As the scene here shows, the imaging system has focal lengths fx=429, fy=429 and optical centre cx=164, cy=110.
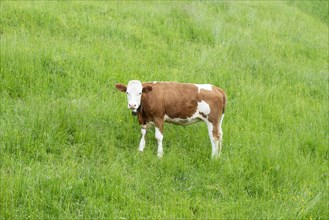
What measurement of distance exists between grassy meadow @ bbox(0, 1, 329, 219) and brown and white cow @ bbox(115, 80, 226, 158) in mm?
405

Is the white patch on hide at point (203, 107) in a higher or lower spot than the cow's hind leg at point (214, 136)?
higher

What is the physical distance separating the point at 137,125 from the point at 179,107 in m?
1.10

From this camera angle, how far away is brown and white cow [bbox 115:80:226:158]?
6.91 m

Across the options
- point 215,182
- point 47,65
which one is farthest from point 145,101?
point 47,65

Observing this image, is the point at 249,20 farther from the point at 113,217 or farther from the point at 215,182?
the point at 113,217

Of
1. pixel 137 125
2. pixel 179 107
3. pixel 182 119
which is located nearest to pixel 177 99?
pixel 179 107

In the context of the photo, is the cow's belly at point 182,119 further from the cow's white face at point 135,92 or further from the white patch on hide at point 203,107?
the cow's white face at point 135,92

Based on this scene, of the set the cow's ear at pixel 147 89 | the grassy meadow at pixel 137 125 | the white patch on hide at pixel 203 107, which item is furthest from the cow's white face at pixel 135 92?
the white patch on hide at pixel 203 107

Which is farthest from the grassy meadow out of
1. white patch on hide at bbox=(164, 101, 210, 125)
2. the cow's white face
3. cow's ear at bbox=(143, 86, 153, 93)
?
cow's ear at bbox=(143, 86, 153, 93)

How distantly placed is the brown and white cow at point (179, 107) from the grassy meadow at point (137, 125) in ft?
1.33

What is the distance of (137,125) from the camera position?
25.4 ft

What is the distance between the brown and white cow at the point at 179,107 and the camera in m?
6.91

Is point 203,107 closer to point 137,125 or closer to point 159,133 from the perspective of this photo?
point 159,133

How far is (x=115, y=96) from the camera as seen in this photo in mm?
8531
